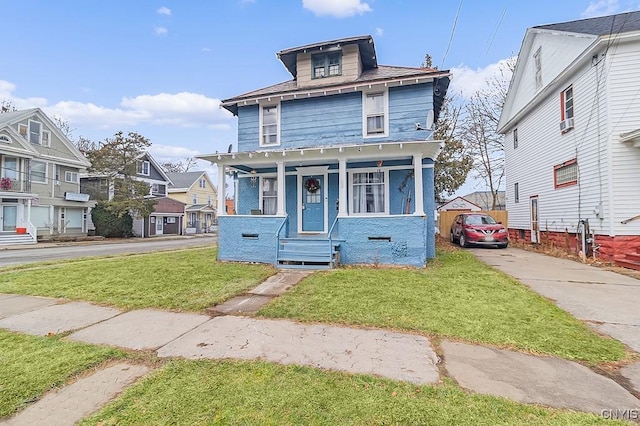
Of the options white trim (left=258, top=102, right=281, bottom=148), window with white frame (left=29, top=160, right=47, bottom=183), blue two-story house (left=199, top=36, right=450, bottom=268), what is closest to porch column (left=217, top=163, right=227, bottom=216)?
blue two-story house (left=199, top=36, right=450, bottom=268)

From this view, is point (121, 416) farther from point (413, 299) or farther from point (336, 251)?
point (336, 251)

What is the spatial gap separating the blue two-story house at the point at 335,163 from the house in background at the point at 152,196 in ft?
70.4

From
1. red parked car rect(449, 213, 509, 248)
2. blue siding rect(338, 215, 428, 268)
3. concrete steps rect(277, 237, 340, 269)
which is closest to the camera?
blue siding rect(338, 215, 428, 268)

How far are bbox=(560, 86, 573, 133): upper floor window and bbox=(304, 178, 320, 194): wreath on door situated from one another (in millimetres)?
9043

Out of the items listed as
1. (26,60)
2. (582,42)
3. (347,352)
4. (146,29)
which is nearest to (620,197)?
(582,42)

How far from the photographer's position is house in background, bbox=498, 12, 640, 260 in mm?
9000

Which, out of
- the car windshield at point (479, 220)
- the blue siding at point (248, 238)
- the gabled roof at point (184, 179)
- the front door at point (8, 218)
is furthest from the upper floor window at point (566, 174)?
the gabled roof at point (184, 179)

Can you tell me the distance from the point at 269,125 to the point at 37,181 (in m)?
23.6

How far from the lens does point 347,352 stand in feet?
11.2

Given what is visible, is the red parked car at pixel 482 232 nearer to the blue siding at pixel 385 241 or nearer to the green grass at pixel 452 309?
the blue siding at pixel 385 241

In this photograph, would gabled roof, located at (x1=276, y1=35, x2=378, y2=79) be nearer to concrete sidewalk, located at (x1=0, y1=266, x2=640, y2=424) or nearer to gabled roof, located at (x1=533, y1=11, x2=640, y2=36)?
gabled roof, located at (x1=533, y1=11, x2=640, y2=36)

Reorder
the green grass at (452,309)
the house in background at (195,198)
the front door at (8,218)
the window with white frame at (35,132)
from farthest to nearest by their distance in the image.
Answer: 1. the house in background at (195,198)
2. the window with white frame at (35,132)
3. the front door at (8,218)
4. the green grass at (452,309)

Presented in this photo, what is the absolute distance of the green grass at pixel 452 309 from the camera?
3738 millimetres

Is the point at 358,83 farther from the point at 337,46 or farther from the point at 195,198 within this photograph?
the point at 195,198
